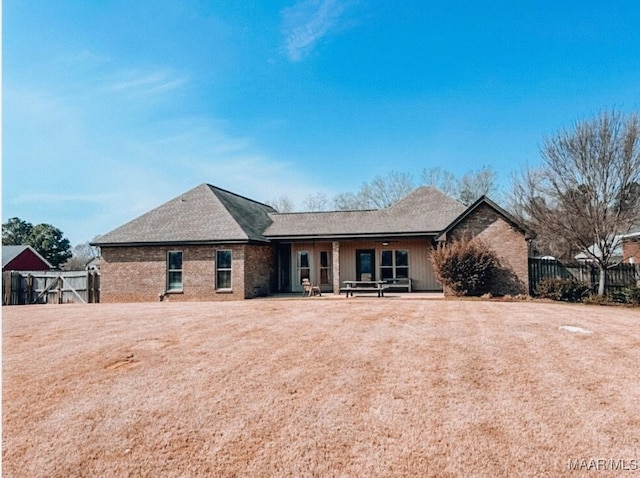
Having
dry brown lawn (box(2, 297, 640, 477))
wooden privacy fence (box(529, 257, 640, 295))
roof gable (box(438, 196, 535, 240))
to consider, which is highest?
roof gable (box(438, 196, 535, 240))

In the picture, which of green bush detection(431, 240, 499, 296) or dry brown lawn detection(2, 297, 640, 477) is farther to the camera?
green bush detection(431, 240, 499, 296)

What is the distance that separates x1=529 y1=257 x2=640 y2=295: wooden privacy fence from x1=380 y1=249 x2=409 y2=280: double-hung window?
5677 millimetres

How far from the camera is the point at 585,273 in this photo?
54.6 ft

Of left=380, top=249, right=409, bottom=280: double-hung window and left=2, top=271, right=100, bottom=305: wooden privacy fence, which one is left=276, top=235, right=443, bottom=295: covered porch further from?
left=2, top=271, right=100, bottom=305: wooden privacy fence

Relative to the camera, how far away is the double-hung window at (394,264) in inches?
787

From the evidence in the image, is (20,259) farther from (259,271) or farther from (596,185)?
(596,185)

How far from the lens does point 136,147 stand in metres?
13.9

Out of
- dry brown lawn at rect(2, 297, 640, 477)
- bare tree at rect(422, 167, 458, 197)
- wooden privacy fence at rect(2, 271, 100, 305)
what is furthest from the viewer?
bare tree at rect(422, 167, 458, 197)

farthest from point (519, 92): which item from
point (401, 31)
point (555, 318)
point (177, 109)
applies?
point (177, 109)

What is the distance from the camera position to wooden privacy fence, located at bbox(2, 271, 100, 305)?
19.5 metres

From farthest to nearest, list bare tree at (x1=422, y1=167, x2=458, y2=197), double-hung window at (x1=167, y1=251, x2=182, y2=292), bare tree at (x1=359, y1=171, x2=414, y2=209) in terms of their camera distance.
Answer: bare tree at (x1=422, y1=167, x2=458, y2=197), bare tree at (x1=359, y1=171, x2=414, y2=209), double-hung window at (x1=167, y1=251, x2=182, y2=292)

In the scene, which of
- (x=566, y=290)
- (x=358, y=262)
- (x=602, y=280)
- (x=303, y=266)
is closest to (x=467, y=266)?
(x=566, y=290)

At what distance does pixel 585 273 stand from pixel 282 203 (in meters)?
36.1

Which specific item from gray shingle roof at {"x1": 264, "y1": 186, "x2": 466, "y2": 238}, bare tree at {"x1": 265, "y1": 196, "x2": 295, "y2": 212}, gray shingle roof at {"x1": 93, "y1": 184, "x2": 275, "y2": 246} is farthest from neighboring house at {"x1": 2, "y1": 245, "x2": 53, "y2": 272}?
gray shingle roof at {"x1": 264, "y1": 186, "x2": 466, "y2": 238}
